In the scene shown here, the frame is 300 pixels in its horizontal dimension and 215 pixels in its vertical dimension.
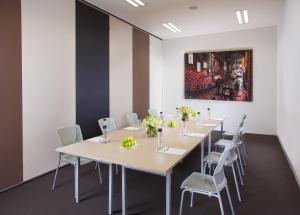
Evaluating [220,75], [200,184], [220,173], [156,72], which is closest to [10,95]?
[200,184]

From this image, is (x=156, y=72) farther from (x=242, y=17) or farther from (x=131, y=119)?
(x=242, y=17)

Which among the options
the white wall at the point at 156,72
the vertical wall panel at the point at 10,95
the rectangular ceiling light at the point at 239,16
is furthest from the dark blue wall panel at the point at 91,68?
the rectangular ceiling light at the point at 239,16

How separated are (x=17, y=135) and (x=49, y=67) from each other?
1.23 metres

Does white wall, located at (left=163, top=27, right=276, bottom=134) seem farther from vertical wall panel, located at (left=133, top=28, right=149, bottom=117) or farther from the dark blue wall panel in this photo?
the dark blue wall panel

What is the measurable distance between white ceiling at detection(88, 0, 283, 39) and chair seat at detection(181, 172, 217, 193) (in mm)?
3528

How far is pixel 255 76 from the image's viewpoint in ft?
22.9

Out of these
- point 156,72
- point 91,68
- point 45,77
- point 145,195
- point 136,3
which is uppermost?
point 136,3

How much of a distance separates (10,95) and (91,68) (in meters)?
1.85

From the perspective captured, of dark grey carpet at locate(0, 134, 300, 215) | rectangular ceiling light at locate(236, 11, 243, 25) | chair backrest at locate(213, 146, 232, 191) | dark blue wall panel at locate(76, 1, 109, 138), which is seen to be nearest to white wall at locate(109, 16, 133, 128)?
dark blue wall panel at locate(76, 1, 109, 138)

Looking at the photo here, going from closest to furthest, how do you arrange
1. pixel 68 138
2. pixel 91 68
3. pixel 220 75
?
pixel 68 138, pixel 91 68, pixel 220 75

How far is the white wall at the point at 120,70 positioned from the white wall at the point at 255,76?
2.48 meters

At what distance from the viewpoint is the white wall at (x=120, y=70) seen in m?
5.55

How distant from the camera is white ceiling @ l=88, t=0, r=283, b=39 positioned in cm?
475

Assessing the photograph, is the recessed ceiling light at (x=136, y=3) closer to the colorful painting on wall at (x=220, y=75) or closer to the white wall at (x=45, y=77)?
the white wall at (x=45, y=77)
